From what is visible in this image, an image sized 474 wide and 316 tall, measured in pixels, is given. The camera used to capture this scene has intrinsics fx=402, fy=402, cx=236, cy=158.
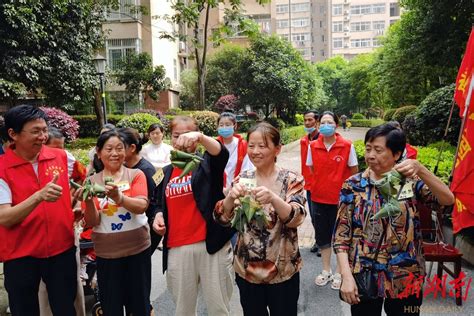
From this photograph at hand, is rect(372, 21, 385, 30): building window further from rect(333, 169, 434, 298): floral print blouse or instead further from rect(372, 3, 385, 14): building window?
rect(333, 169, 434, 298): floral print blouse

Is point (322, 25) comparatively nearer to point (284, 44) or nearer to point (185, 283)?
point (284, 44)

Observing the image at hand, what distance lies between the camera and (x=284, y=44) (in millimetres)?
21906

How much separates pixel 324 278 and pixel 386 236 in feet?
7.63

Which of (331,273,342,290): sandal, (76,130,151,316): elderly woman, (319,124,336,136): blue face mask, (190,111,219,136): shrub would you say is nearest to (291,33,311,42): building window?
(190,111,219,136): shrub

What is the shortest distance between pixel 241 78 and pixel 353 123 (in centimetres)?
2609

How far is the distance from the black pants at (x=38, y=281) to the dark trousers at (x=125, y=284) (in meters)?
0.21

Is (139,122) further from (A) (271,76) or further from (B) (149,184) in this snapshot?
(B) (149,184)

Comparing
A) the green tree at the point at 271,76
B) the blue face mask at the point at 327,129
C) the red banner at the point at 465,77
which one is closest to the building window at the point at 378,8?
the green tree at the point at 271,76

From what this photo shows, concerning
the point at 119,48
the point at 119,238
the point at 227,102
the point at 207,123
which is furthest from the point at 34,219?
the point at 119,48

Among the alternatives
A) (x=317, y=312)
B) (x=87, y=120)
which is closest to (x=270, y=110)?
(x=87, y=120)

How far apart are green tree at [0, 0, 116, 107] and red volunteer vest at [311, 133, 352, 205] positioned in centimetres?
1008

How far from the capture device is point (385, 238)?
2307 millimetres

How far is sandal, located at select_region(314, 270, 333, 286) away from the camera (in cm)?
443

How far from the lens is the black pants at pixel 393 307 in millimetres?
2352
